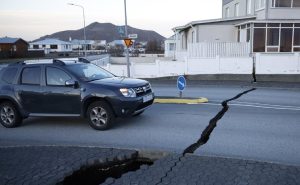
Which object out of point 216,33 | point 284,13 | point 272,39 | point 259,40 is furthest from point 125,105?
point 216,33

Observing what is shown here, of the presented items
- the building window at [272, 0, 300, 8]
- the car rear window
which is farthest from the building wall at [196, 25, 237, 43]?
the car rear window

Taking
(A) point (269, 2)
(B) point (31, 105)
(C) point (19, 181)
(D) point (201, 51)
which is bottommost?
(C) point (19, 181)

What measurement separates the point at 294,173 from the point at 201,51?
21121 mm

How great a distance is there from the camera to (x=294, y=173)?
200 inches

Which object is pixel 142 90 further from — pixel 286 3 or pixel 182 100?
pixel 286 3

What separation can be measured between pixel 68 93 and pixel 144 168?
3.85 m

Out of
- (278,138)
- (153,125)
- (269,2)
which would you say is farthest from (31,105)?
(269,2)

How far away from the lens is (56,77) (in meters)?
8.93

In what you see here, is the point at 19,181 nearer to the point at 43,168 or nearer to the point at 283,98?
the point at 43,168

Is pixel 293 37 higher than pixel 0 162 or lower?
higher

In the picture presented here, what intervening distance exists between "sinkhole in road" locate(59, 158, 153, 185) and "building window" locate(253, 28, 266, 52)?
69.3ft

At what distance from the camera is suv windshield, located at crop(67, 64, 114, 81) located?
351 inches

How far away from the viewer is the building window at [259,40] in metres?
25.2

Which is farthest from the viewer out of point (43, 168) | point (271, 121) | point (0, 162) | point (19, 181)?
point (271, 121)
